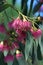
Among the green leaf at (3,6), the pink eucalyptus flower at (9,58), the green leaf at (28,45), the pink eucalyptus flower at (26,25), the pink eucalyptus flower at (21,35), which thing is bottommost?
the pink eucalyptus flower at (9,58)

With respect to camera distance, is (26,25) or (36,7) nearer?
(26,25)

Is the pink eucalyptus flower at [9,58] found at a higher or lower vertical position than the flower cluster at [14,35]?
lower

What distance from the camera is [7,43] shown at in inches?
48.0

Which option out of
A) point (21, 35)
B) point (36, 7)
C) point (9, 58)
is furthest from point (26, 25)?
point (36, 7)

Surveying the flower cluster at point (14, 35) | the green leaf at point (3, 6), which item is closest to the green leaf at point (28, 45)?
the flower cluster at point (14, 35)

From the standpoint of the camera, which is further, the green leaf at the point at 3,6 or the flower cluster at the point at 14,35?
the green leaf at the point at 3,6

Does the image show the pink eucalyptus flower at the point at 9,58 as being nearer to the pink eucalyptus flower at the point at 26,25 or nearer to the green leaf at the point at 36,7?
the pink eucalyptus flower at the point at 26,25

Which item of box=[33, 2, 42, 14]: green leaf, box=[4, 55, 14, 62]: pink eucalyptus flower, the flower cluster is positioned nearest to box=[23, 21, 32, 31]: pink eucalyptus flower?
the flower cluster

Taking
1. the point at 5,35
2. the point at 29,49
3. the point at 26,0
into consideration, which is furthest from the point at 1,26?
the point at 26,0

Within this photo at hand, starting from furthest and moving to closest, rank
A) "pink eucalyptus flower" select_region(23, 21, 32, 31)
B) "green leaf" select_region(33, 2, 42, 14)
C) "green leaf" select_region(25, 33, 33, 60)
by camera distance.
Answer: "green leaf" select_region(33, 2, 42, 14), "green leaf" select_region(25, 33, 33, 60), "pink eucalyptus flower" select_region(23, 21, 32, 31)

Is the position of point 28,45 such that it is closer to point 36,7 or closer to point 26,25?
point 26,25

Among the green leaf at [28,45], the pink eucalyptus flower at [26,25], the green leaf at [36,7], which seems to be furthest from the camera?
the green leaf at [36,7]

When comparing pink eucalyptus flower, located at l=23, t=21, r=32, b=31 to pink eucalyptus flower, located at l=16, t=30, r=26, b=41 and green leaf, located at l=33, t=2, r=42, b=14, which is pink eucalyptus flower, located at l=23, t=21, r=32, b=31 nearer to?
pink eucalyptus flower, located at l=16, t=30, r=26, b=41

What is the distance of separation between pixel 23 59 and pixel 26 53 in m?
0.05
